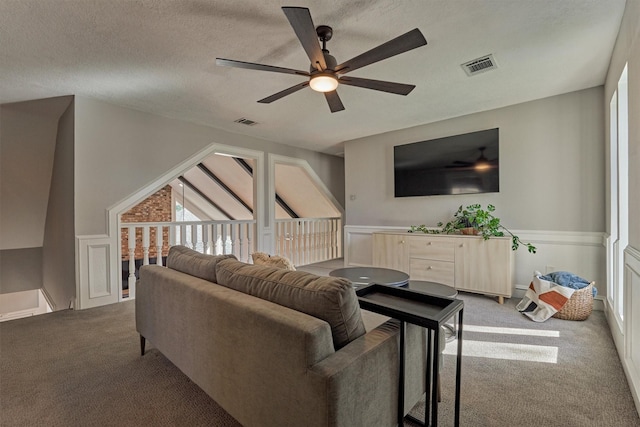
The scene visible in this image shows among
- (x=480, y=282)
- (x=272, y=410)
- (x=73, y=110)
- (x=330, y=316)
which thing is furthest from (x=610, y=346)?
(x=73, y=110)

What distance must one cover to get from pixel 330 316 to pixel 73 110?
372 centimetres

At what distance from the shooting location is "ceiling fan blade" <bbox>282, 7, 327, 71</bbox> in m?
1.50

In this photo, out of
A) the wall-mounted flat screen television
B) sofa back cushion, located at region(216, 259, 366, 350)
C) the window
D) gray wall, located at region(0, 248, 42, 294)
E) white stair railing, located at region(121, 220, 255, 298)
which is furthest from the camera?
gray wall, located at region(0, 248, 42, 294)

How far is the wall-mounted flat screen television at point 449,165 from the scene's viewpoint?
3.87 meters

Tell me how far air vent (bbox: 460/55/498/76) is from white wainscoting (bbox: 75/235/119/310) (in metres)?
4.19

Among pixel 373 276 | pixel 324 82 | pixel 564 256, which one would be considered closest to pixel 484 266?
pixel 564 256

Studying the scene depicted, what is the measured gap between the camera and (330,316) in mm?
1195

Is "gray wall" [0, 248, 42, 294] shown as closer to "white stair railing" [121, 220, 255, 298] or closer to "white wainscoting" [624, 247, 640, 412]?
"white stair railing" [121, 220, 255, 298]

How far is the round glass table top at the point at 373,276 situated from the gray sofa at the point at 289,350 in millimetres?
1045

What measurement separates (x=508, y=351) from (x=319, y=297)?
1.90 meters

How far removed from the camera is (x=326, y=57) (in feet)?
6.63

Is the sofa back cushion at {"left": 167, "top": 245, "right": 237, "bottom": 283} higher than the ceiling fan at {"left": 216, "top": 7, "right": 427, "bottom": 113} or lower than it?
lower

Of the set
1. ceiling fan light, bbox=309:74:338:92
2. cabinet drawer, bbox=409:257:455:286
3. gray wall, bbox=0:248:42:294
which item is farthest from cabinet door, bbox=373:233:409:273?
gray wall, bbox=0:248:42:294

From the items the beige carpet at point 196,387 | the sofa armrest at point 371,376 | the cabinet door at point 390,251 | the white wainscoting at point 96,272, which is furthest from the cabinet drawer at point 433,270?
the white wainscoting at point 96,272
